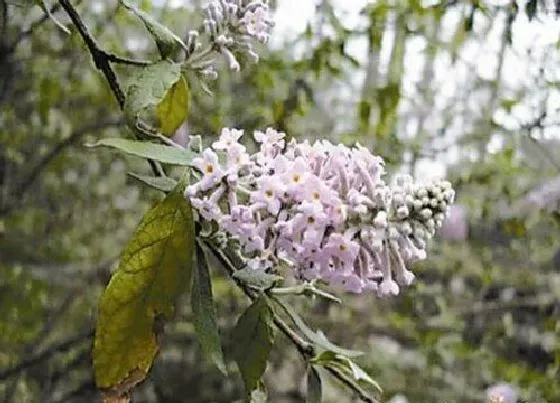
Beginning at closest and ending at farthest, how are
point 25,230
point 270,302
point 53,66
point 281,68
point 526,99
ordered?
1. point 270,302
2. point 281,68
3. point 526,99
4. point 53,66
5. point 25,230

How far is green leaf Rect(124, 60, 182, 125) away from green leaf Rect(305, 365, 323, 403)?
9.0 inches

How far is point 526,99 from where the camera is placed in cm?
223

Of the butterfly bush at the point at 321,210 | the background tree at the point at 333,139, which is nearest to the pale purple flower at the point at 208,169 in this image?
the butterfly bush at the point at 321,210

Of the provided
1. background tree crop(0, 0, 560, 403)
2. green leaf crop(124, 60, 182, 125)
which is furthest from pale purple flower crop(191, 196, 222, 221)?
background tree crop(0, 0, 560, 403)

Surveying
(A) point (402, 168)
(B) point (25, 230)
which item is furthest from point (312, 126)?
(B) point (25, 230)

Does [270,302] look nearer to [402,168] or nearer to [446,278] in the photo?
[402,168]

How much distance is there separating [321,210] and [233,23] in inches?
9.4

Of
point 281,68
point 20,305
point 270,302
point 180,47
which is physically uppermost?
point 180,47

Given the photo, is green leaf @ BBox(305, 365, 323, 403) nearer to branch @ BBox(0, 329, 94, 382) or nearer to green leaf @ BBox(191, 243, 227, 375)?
green leaf @ BBox(191, 243, 227, 375)

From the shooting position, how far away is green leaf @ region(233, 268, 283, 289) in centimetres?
79

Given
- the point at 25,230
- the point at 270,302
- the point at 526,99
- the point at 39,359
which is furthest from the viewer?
the point at 25,230

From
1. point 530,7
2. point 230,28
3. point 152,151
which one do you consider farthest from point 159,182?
point 530,7

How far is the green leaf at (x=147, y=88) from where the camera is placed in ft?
2.66

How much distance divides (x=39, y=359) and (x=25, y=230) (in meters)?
0.52
